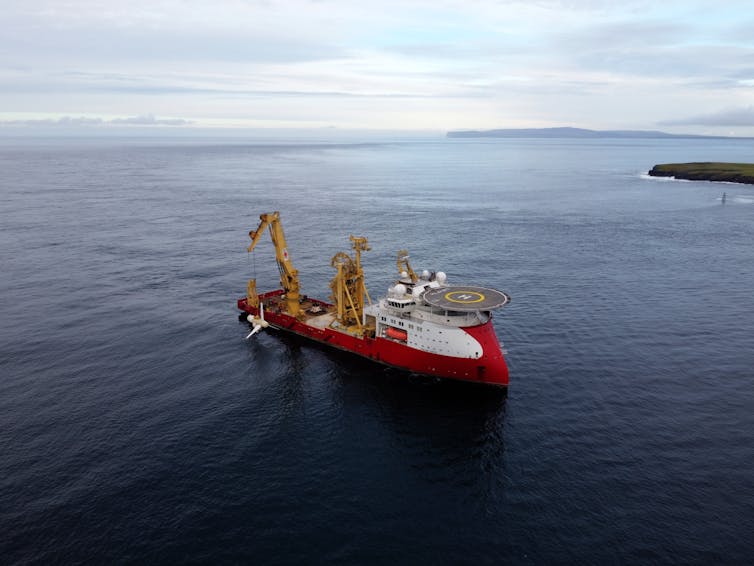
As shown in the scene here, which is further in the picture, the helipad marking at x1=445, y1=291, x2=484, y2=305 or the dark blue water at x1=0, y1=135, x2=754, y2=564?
the helipad marking at x1=445, y1=291, x2=484, y2=305

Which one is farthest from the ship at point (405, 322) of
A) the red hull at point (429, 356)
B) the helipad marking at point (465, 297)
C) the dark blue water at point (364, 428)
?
the dark blue water at point (364, 428)

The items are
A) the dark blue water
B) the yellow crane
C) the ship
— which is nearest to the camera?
the dark blue water

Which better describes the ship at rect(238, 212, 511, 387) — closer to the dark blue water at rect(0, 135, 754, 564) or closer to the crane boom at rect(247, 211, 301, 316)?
the crane boom at rect(247, 211, 301, 316)

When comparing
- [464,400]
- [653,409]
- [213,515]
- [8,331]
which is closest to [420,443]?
[464,400]

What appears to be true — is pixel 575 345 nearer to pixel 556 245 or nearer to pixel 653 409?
pixel 653 409

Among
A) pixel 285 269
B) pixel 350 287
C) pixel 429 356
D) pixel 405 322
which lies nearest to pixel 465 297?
pixel 405 322

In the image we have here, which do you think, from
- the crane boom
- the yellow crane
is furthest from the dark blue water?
the crane boom
